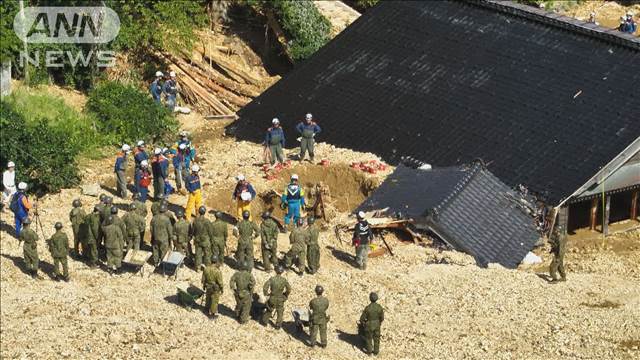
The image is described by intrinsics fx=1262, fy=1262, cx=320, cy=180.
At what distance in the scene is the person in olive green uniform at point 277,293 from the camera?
88.4ft

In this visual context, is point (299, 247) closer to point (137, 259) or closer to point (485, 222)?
point (137, 259)

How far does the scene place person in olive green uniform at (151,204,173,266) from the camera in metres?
29.3

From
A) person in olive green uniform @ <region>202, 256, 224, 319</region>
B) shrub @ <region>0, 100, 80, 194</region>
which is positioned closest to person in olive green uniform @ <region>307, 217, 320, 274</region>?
person in olive green uniform @ <region>202, 256, 224, 319</region>

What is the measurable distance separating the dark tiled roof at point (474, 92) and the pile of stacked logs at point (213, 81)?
8.89 ft

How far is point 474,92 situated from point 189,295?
1271cm

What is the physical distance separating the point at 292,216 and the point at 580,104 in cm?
912

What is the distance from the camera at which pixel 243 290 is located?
27203 millimetres

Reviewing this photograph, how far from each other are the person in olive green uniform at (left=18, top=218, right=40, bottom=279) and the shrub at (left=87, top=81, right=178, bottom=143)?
29.7 ft

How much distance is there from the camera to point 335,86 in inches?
1542

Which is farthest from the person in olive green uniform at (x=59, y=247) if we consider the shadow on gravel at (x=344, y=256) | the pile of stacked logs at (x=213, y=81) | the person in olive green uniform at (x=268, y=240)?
the pile of stacked logs at (x=213, y=81)

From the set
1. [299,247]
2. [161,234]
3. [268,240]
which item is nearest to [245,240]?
[268,240]

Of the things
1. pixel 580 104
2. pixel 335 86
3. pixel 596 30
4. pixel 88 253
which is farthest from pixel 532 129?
pixel 88 253

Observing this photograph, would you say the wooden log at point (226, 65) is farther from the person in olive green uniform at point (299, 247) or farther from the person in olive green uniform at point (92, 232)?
the person in olive green uniform at point (299, 247)

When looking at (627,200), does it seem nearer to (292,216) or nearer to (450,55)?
(450,55)
